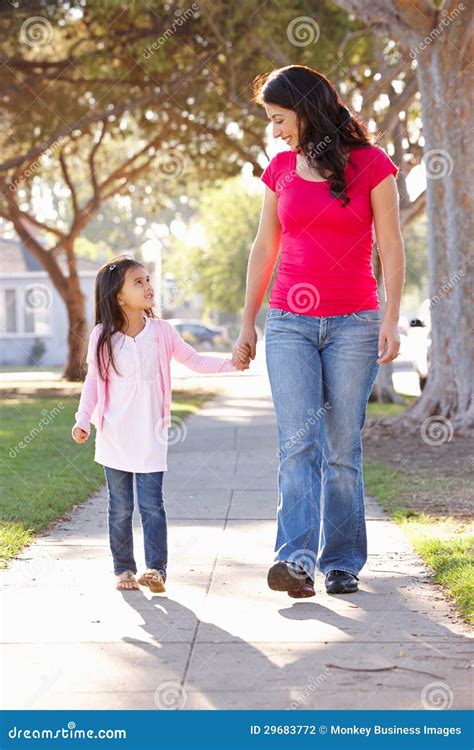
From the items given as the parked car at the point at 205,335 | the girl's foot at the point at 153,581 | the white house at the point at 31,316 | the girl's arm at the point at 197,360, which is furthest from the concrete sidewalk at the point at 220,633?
the parked car at the point at 205,335

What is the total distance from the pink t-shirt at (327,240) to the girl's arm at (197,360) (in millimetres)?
375

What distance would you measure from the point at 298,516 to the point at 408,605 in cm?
58

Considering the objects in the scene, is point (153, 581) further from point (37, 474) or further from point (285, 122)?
point (37, 474)

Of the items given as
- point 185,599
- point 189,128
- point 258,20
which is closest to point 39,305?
Answer: point 189,128

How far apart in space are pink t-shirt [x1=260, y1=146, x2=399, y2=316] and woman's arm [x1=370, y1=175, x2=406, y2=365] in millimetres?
37

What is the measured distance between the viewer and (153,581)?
525cm

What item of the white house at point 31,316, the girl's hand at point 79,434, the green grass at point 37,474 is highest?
the girl's hand at point 79,434

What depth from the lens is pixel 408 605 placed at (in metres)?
5.05

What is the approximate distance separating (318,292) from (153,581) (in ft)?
4.64

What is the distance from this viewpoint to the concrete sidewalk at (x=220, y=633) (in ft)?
12.5

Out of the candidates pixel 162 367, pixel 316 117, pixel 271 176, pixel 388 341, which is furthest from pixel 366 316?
pixel 162 367

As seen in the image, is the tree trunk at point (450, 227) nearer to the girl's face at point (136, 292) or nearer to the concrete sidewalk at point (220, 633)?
the concrete sidewalk at point (220, 633)

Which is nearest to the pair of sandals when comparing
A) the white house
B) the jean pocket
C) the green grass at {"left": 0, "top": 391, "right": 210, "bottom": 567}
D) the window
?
the green grass at {"left": 0, "top": 391, "right": 210, "bottom": 567}
